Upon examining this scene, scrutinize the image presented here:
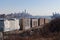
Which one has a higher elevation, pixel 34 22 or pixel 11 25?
pixel 34 22

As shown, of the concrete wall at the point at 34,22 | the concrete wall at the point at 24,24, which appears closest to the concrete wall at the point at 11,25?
the concrete wall at the point at 24,24

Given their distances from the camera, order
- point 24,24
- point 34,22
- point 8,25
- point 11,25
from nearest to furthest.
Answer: point 8,25, point 11,25, point 24,24, point 34,22

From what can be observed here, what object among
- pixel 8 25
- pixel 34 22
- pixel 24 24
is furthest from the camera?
pixel 34 22

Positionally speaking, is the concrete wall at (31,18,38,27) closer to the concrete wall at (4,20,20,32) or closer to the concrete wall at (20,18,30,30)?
the concrete wall at (20,18,30,30)

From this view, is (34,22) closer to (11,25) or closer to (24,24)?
(24,24)

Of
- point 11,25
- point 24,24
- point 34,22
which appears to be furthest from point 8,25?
point 34,22

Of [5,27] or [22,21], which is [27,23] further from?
[5,27]

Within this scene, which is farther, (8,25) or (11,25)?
(11,25)

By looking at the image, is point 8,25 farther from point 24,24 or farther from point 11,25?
point 24,24

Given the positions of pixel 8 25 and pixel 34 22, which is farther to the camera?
pixel 34 22

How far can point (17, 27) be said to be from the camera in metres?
15.5

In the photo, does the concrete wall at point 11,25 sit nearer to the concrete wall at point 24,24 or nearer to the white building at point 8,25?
the white building at point 8,25

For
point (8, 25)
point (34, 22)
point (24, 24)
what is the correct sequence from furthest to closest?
point (34, 22) < point (24, 24) < point (8, 25)

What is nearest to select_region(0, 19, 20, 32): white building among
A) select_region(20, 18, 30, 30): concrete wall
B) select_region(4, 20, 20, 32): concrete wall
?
select_region(4, 20, 20, 32): concrete wall
